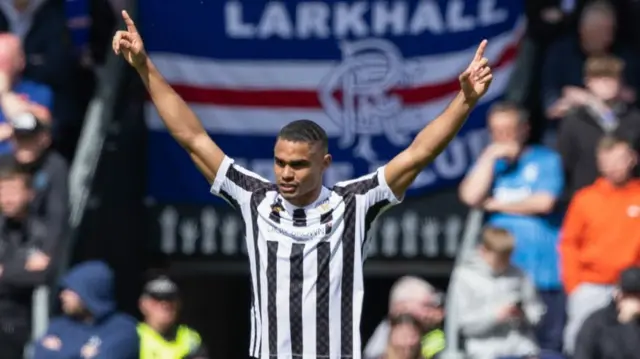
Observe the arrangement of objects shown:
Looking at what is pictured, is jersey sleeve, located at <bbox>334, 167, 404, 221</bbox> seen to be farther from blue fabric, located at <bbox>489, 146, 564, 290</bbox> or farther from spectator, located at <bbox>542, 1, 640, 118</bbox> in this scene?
spectator, located at <bbox>542, 1, 640, 118</bbox>

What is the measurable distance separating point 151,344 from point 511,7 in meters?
3.19

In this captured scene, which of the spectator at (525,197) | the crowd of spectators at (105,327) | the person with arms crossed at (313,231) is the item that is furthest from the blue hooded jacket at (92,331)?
the person with arms crossed at (313,231)

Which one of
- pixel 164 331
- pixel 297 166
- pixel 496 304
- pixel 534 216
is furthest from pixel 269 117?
pixel 297 166

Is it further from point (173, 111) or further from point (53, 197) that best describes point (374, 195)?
point (53, 197)

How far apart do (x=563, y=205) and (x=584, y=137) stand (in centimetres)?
43

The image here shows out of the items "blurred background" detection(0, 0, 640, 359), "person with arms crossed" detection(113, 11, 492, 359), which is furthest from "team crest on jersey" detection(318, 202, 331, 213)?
"blurred background" detection(0, 0, 640, 359)

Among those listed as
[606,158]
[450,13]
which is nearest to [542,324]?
[606,158]

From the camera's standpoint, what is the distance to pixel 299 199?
26.2ft

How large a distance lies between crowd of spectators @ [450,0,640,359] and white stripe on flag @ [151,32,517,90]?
1.37ft

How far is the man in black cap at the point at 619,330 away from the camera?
1070 centimetres

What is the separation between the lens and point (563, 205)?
11.9 metres

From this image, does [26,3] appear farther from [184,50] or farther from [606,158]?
[606,158]

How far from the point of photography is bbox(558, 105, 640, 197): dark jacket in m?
11.9

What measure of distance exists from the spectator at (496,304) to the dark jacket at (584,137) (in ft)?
3.03
